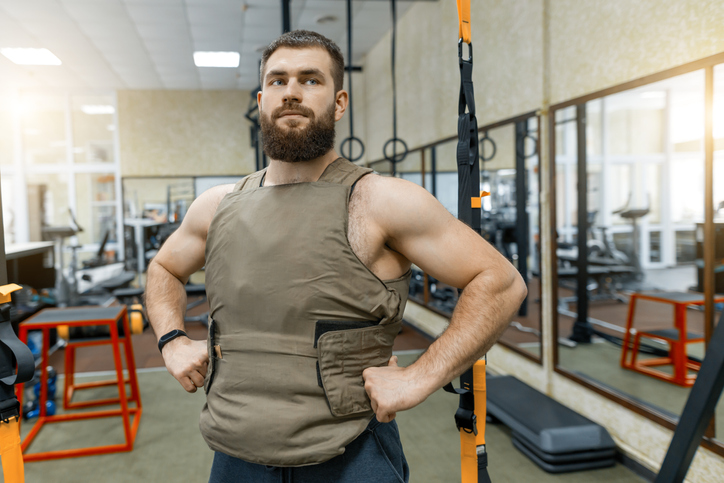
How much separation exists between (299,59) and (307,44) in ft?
0.14

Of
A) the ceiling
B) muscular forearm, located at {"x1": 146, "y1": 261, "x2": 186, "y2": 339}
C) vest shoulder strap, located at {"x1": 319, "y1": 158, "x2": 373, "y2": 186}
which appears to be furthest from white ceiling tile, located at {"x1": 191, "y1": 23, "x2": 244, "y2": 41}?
vest shoulder strap, located at {"x1": 319, "y1": 158, "x2": 373, "y2": 186}

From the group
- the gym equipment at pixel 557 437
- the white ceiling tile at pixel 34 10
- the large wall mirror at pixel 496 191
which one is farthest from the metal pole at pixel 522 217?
the white ceiling tile at pixel 34 10

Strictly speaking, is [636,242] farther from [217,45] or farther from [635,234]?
[217,45]

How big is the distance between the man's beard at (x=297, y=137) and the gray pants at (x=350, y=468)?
0.59 meters

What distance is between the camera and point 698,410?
875mm

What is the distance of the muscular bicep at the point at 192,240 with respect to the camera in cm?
121

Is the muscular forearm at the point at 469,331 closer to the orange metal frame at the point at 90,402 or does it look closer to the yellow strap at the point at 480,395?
the yellow strap at the point at 480,395

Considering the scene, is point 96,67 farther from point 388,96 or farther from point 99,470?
point 99,470

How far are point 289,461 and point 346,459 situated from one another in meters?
0.14

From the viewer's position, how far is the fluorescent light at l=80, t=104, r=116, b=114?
8.24 metres

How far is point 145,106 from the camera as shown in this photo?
26.8ft

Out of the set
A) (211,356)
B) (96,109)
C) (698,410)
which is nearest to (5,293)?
(211,356)

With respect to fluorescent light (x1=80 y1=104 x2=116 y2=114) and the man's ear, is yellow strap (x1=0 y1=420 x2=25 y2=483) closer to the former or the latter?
the man's ear

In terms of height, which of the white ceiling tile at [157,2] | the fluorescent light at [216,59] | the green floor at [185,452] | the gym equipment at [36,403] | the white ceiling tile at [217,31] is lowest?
the green floor at [185,452]
